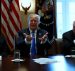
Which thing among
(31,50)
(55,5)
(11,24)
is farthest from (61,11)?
(31,50)

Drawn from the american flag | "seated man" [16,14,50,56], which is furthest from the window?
"seated man" [16,14,50,56]

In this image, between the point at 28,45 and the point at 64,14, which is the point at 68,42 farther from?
the point at 64,14

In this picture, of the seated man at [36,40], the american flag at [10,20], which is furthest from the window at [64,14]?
the seated man at [36,40]

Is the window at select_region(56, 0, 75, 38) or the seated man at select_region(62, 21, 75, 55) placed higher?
the window at select_region(56, 0, 75, 38)

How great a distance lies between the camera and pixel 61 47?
4078 mm

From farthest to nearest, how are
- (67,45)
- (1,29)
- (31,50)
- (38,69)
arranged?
1. (1,29)
2. (67,45)
3. (31,50)
4. (38,69)

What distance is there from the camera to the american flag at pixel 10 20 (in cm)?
471

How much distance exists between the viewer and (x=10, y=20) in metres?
4.80

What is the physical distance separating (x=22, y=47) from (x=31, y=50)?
6.9 inches

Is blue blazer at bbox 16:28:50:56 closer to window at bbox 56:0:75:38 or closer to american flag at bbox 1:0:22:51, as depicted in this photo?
american flag at bbox 1:0:22:51

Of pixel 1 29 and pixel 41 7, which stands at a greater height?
pixel 41 7

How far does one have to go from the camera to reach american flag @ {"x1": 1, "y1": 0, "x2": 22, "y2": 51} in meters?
4.71

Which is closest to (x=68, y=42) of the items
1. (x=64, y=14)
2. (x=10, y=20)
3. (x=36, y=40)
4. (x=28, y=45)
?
(x=36, y=40)

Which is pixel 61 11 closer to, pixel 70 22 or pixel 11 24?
pixel 70 22
